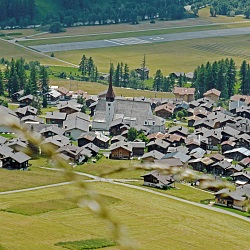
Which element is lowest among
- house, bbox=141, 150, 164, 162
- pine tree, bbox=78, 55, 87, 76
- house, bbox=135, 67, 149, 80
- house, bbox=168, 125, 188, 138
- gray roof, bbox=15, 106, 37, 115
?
house, bbox=141, 150, 164, 162

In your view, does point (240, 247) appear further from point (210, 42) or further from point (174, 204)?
point (210, 42)

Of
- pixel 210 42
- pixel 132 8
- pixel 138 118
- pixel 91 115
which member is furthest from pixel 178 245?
pixel 132 8

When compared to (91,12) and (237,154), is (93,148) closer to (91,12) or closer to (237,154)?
(237,154)

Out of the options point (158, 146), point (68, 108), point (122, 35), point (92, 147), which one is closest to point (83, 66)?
point (68, 108)

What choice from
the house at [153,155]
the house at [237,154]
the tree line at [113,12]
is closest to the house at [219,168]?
the house at [237,154]

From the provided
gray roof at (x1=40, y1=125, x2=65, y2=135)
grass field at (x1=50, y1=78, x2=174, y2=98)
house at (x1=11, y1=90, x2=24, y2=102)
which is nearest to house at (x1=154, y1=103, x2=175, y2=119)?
grass field at (x1=50, y1=78, x2=174, y2=98)

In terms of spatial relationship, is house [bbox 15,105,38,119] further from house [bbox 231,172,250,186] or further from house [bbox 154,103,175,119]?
house [bbox 231,172,250,186]

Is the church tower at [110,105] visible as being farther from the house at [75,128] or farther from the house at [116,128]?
the house at [75,128]
